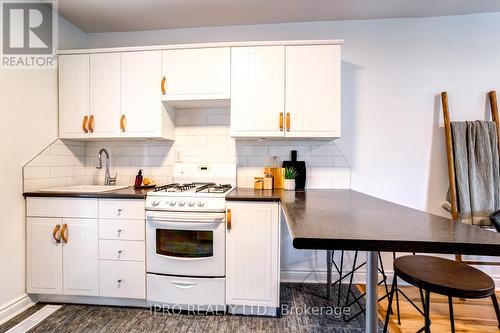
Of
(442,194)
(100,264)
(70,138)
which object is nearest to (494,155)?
(442,194)

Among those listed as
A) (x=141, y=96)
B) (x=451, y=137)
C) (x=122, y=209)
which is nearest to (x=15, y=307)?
(x=122, y=209)

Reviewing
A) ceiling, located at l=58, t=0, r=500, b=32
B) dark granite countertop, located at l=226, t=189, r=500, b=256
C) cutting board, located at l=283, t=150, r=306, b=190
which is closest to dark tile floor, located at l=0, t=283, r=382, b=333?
cutting board, located at l=283, t=150, r=306, b=190

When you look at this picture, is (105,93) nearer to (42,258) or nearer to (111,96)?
(111,96)

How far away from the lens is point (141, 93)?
7.18 feet

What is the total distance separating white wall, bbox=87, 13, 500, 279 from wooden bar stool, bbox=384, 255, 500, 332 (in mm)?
1141

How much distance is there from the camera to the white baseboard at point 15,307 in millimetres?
1788

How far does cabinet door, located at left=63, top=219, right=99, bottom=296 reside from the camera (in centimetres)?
194

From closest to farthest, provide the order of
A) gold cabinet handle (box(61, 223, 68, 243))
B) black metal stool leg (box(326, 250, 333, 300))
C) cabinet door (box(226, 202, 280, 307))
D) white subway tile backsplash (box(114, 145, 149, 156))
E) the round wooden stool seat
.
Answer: the round wooden stool seat, cabinet door (box(226, 202, 280, 307)), gold cabinet handle (box(61, 223, 68, 243)), black metal stool leg (box(326, 250, 333, 300)), white subway tile backsplash (box(114, 145, 149, 156))

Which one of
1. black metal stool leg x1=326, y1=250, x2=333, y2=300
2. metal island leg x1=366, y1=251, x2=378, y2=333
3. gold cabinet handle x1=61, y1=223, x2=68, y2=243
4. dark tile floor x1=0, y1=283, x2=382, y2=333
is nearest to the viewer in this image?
metal island leg x1=366, y1=251, x2=378, y2=333

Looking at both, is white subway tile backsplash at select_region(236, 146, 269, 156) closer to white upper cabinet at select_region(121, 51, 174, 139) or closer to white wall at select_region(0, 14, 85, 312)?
white upper cabinet at select_region(121, 51, 174, 139)

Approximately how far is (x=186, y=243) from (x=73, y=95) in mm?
1759

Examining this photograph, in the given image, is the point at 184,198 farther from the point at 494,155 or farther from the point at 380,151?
the point at 494,155

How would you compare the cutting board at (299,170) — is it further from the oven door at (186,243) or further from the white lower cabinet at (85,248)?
the white lower cabinet at (85,248)

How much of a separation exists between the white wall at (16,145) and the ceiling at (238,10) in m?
0.72
